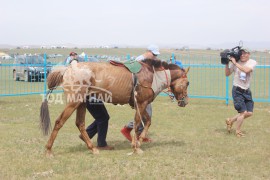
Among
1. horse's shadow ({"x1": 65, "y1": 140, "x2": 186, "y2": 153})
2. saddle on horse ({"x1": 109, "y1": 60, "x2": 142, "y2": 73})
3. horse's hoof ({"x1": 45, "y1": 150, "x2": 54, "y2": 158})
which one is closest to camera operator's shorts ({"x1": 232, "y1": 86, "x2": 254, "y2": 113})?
horse's shadow ({"x1": 65, "y1": 140, "x2": 186, "y2": 153})

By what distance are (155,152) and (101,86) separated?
62.5 inches

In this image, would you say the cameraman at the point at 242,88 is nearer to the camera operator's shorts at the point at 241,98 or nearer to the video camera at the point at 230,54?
the camera operator's shorts at the point at 241,98

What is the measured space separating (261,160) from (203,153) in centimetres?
103

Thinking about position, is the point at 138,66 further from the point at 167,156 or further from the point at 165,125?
the point at 165,125

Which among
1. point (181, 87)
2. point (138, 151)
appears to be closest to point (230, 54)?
point (181, 87)

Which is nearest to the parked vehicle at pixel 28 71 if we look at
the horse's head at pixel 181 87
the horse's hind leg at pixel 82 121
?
the horse's hind leg at pixel 82 121

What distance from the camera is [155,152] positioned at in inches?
292

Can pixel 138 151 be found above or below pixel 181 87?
below

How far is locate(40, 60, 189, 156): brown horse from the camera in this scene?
6953 mm

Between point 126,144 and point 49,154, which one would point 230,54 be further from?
point 49,154

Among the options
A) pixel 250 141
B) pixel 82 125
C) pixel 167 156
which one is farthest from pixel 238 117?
pixel 82 125

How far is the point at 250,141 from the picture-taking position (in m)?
8.50

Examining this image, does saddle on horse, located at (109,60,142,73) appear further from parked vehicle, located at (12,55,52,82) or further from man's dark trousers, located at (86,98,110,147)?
parked vehicle, located at (12,55,52,82)

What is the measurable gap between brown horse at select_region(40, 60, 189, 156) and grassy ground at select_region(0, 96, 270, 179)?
0.49 meters
